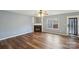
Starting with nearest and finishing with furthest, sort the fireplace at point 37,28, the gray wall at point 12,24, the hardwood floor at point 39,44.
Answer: the hardwood floor at point 39,44, the gray wall at point 12,24, the fireplace at point 37,28

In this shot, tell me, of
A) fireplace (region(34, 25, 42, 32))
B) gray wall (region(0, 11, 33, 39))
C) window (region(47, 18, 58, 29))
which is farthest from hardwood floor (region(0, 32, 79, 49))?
fireplace (region(34, 25, 42, 32))

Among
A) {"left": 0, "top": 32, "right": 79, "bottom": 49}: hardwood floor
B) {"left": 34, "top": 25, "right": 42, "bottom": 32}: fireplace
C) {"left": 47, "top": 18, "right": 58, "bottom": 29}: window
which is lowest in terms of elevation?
{"left": 0, "top": 32, "right": 79, "bottom": 49}: hardwood floor

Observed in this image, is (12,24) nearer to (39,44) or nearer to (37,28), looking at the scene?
(39,44)

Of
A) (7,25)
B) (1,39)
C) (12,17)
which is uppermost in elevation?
(12,17)

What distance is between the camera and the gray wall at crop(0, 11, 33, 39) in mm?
5805

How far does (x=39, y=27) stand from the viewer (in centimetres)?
1038

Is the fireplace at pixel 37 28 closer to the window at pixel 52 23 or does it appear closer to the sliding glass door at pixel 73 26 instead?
the window at pixel 52 23

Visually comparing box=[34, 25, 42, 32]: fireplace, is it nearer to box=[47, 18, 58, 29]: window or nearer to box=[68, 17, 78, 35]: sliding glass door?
box=[47, 18, 58, 29]: window

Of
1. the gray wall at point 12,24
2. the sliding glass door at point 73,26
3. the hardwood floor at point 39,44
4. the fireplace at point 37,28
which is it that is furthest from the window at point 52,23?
the hardwood floor at point 39,44

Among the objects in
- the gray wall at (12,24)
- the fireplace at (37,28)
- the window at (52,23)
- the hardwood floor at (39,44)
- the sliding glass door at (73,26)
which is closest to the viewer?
the hardwood floor at (39,44)

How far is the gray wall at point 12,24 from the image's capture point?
580 cm
